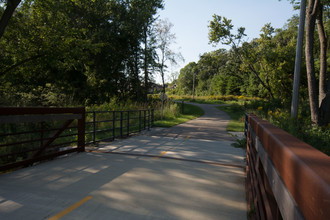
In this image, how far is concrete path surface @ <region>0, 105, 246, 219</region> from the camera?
3723 millimetres

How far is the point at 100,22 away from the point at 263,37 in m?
17.0

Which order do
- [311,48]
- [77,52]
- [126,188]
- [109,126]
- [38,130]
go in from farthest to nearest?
[77,52], [109,126], [311,48], [38,130], [126,188]

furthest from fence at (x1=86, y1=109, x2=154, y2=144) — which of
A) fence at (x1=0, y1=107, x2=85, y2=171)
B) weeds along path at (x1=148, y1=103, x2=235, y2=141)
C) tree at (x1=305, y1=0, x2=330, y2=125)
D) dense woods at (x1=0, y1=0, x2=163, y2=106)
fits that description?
tree at (x1=305, y1=0, x2=330, y2=125)

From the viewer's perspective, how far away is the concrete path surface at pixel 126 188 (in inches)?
147

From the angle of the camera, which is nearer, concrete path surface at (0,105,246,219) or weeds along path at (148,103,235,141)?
concrete path surface at (0,105,246,219)

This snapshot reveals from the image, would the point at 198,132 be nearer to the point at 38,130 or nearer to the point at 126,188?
the point at 38,130

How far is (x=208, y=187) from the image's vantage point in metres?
5.00

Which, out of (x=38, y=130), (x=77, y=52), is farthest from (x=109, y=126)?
(x=38, y=130)

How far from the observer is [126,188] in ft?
15.3

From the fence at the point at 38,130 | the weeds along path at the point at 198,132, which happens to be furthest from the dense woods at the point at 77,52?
the weeds along path at the point at 198,132

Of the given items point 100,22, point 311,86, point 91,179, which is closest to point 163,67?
point 100,22

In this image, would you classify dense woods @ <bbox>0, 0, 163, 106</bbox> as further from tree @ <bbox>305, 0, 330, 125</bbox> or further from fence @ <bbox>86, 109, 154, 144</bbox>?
tree @ <bbox>305, 0, 330, 125</bbox>

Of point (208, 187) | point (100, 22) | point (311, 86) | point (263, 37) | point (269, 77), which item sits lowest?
point (208, 187)

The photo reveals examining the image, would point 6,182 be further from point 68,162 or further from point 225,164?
point 225,164
